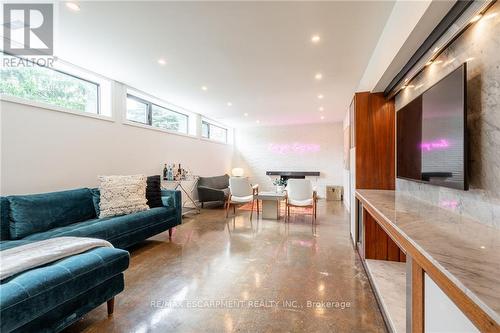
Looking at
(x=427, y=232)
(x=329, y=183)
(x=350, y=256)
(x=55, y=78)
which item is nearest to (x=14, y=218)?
Answer: (x=55, y=78)

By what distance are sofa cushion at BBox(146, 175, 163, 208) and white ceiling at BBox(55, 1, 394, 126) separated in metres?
1.80

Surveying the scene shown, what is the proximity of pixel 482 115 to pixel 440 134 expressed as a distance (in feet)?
0.93

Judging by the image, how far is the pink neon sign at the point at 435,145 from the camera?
1.47m

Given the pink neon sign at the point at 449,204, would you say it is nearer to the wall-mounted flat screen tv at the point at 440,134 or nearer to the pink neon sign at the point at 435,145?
the wall-mounted flat screen tv at the point at 440,134

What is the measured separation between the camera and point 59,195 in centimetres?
265

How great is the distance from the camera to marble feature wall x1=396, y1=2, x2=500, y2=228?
1158mm

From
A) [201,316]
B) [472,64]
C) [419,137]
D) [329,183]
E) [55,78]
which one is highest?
[55,78]

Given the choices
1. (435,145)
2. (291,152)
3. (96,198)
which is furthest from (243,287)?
(291,152)

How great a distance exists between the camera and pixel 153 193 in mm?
3570

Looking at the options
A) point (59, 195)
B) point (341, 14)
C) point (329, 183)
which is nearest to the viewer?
point (341, 14)

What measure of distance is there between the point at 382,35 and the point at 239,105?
365 cm

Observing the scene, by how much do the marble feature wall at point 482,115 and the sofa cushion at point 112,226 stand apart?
10.7 feet

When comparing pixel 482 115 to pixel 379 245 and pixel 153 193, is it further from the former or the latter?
pixel 153 193

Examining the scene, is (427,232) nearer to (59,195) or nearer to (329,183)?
(59,195)
